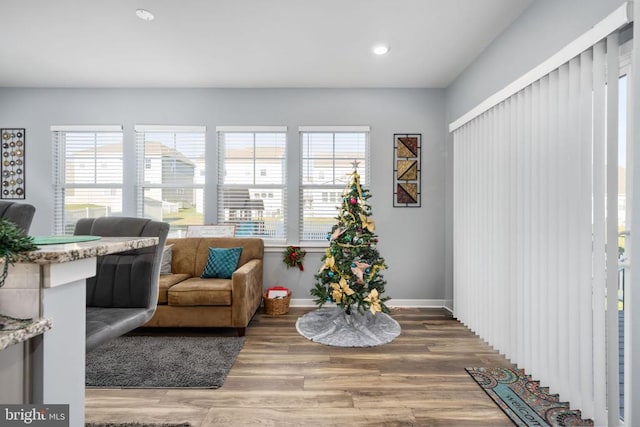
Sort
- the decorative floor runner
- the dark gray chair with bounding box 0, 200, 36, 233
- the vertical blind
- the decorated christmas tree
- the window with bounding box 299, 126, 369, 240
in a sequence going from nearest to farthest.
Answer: the dark gray chair with bounding box 0, 200, 36, 233 < the vertical blind < the decorative floor runner < the decorated christmas tree < the window with bounding box 299, 126, 369, 240

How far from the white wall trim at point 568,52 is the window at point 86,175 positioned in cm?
439

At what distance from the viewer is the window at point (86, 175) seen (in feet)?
13.8

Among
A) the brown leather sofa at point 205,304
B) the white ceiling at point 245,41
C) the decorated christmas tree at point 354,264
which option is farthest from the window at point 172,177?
the decorated christmas tree at point 354,264

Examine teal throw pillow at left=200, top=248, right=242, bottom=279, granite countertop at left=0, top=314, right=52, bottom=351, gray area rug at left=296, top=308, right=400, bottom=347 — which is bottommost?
gray area rug at left=296, top=308, right=400, bottom=347

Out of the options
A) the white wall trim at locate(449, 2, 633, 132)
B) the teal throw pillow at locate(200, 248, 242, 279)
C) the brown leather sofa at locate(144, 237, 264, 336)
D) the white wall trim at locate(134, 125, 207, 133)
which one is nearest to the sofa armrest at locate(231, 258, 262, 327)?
the brown leather sofa at locate(144, 237, 264, 336)

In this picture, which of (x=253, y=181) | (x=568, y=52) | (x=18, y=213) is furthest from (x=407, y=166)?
(x=18, y=213)

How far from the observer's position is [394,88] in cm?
414

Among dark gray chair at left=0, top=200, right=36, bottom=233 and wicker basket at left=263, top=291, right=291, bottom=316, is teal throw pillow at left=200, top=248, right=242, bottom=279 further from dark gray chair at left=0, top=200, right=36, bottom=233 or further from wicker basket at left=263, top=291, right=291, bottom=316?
dark gray chair at left=0, top=200, right=36, bottom=233

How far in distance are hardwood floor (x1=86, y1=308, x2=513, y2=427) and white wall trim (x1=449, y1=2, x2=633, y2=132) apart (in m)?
2.20

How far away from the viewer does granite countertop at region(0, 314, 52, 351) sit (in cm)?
78

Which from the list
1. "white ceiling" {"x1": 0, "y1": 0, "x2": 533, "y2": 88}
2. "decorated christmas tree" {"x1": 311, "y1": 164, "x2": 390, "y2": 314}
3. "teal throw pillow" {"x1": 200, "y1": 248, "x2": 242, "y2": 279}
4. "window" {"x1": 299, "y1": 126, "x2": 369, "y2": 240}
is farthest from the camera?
"window" {"x1": 299, "y1": 126, "x2": 369, "y2": 240}

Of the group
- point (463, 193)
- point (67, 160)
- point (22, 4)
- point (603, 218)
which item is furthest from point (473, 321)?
point (67, 160)

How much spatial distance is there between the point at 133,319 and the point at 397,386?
5.81ft

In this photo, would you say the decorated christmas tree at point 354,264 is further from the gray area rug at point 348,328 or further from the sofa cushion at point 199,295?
the sofa cushion at point 199,295
